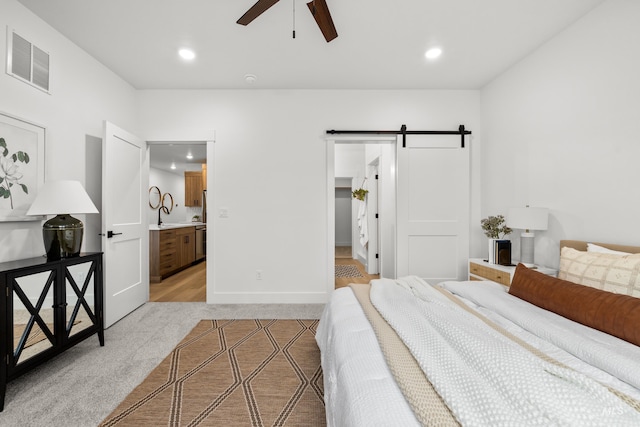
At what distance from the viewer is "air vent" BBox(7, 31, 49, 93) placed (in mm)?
2014

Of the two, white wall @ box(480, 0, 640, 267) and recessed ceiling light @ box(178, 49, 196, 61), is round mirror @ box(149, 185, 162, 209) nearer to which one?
recessed ceiling light @ box(178, 49, 196, 61)

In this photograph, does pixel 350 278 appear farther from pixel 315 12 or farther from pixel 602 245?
pixel 315 12

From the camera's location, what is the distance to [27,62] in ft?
6.97

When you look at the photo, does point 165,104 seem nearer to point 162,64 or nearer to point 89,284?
point 162,64

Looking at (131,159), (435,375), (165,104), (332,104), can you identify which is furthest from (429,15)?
(131,159)

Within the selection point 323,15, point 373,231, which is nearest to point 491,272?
point 373,231

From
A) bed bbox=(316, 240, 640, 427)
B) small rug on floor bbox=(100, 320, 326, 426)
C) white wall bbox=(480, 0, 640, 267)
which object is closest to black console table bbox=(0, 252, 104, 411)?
small rug on floor bbox=(100, 320, 326, 426)

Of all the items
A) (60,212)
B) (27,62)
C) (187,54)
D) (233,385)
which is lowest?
(233,385)

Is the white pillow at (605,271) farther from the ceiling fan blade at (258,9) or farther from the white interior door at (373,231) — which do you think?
the white interior door at (373,231)

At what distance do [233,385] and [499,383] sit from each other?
1.60 metres

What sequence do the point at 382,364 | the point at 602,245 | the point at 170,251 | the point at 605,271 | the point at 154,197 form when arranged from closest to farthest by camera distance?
the point at 382,364 < the point at 605,271 < the point at 602,245 < the point at 170,251 < the point at 154,197

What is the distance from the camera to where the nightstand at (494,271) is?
2.39 meters

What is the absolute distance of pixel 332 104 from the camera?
3.45 meters

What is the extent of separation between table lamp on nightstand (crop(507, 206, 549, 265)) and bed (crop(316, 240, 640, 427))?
1.69ft
